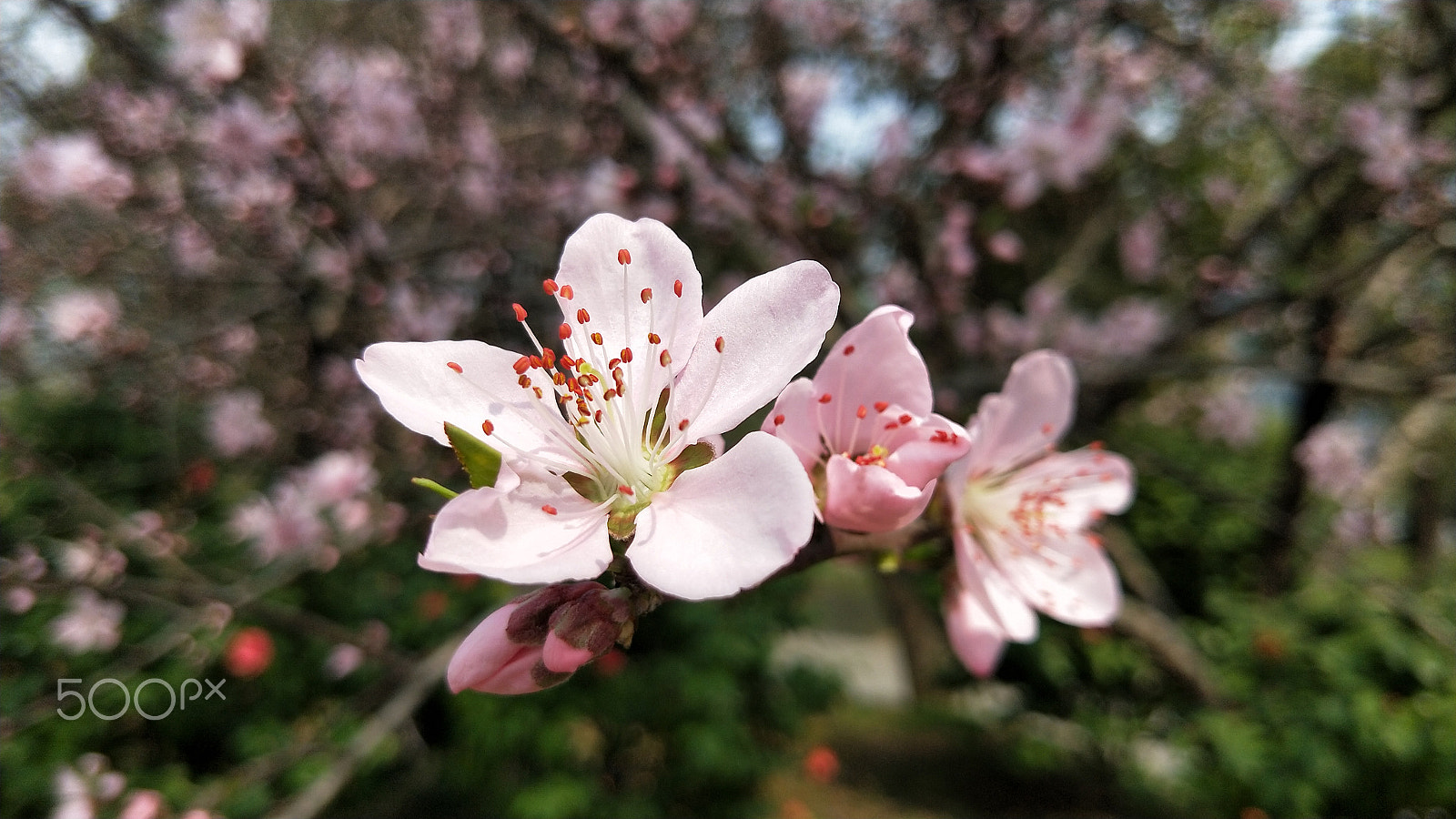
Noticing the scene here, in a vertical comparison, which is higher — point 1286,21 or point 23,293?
point 1286,21

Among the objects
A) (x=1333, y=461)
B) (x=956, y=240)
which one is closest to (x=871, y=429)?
(x=956, y=240)

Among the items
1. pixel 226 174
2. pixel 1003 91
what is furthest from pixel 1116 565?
pixel 226 174

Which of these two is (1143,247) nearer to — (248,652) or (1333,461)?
(1333,461)

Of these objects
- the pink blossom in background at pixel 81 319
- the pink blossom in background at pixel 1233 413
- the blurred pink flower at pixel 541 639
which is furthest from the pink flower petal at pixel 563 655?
the pink blossom in background at pixel 1233 413

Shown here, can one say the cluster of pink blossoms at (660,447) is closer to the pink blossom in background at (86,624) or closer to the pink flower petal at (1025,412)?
the pink flower petal at (1025,412)

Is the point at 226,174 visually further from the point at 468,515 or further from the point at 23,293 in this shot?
the point at 468,515

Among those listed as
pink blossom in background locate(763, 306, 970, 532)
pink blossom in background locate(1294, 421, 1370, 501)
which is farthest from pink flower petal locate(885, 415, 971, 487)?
pink blossom in background locate(1294, 421, 1370, 501)

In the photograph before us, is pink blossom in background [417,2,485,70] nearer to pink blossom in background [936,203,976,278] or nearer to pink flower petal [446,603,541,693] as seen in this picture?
pink blossom in background [936,203,976,278]
